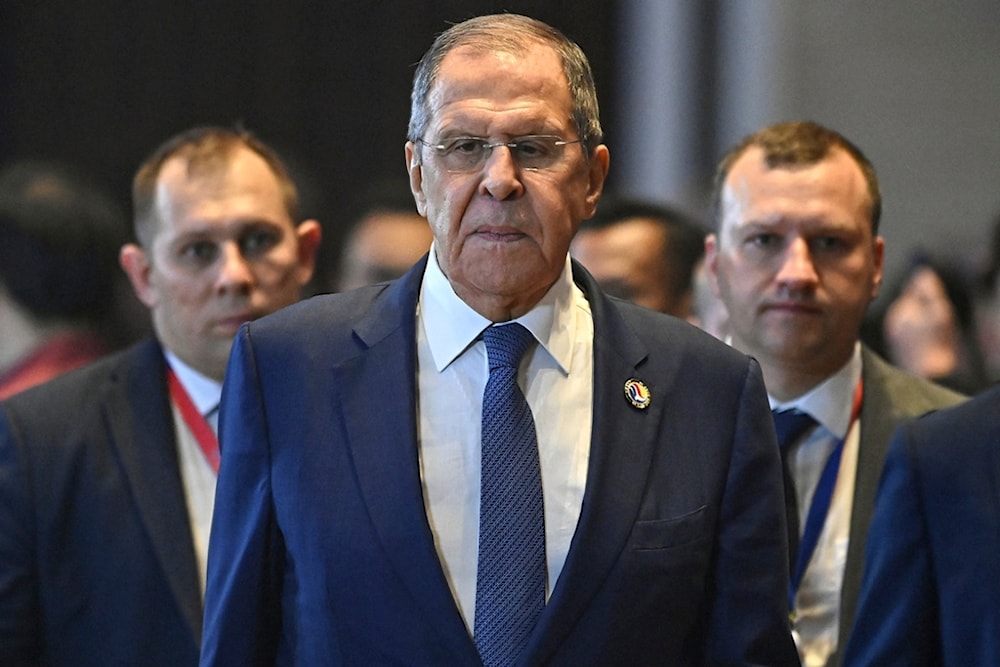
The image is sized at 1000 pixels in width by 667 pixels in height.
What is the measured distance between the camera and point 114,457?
389 cm

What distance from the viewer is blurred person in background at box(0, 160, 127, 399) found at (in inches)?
204

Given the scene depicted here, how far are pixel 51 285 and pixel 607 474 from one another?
9.44 ft

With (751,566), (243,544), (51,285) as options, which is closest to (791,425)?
(751,566)

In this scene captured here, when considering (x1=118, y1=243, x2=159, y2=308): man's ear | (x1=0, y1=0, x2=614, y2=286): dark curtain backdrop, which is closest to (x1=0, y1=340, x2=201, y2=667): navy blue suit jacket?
(x1=118, y1=243, x2=159, y2=308): man's ear

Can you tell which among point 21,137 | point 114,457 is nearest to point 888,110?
point 21,137

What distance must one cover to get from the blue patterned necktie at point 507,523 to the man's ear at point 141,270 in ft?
5.28

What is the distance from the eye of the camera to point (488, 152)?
2896mm

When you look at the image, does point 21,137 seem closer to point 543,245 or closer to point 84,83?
Answer: point 84,83

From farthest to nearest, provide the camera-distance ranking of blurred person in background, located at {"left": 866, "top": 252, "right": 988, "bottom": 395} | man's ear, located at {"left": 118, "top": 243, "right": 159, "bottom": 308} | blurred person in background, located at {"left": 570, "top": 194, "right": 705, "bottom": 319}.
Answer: blurred person in background, located at {"left": 866, "top": 252, "right": 988, "bottom": 395} < blurred person in background, located at {"left": 570, "top": 194, "right": 705, "bottom": 319} < man's ear, located at {"left": 118, "top": 243, "right": 159, "bottom": 308}

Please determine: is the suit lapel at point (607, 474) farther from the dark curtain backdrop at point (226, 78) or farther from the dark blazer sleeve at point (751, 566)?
the dark curtain backdrop at point (226, 78)

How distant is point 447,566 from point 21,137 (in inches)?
199

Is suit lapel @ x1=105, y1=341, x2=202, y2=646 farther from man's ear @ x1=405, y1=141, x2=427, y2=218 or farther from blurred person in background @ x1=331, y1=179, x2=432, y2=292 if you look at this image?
blurred person in background @ x1=331, y1=179, x2=432, y2=292

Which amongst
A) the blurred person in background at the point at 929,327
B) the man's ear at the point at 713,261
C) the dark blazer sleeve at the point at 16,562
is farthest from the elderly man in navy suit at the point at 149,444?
the blurred person in background at the point at 929,327

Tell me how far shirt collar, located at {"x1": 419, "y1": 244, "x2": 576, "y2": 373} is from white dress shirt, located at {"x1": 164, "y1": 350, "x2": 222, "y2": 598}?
975mm
